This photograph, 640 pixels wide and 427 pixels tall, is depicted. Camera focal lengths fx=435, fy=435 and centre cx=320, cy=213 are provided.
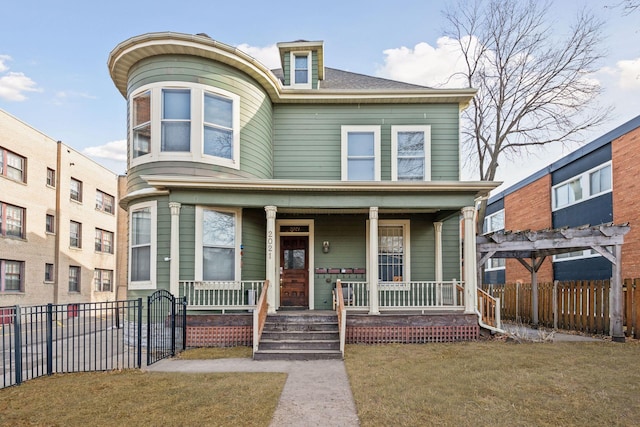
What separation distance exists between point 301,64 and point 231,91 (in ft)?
9.87

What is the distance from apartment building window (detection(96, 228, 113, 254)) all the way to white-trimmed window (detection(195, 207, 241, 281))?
64.8 ft

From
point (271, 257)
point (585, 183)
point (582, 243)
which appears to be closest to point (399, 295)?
point (271, 257)

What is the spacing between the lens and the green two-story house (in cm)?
1018

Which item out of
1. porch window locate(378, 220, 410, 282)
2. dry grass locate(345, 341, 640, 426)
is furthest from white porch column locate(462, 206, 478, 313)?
porch window locate(378, 220, 410, 282)

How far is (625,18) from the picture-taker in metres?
7.06

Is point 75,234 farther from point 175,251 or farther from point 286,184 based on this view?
point 286,184

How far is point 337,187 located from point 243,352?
4175mm

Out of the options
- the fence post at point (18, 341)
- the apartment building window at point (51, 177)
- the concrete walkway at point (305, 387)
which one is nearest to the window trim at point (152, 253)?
the concrete walkway at point (305, 387)

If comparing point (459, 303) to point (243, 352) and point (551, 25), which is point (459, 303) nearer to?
point (243, 352)

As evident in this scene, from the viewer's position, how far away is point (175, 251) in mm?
9797

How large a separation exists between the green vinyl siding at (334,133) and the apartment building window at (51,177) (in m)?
15.7

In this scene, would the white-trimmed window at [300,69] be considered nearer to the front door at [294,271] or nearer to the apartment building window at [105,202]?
the front door at [294,271]

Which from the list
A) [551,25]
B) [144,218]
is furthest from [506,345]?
[551,25]

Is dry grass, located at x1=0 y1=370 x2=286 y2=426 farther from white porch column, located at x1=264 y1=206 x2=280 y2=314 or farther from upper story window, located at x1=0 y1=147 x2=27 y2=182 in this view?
upper story window, located at x1=0 y1=147 x2=27 y2=182
